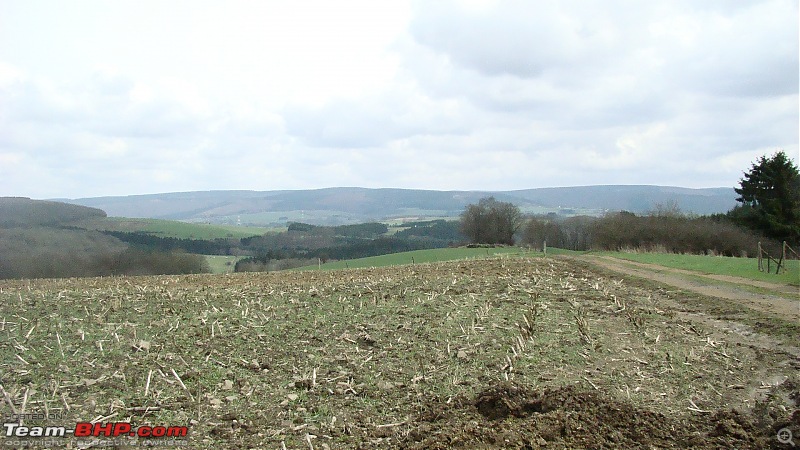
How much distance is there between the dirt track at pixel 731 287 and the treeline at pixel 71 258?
31664 millimetres

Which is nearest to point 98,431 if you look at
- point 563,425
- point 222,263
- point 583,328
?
point 563,425

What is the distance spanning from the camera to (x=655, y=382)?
24.2 feet

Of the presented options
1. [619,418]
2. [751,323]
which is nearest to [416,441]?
[619,418]

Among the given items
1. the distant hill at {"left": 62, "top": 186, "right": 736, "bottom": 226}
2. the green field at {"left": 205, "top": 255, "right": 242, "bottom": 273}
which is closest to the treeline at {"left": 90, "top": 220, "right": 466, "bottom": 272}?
the green field at {"left": 205, "top": 255, "right": 242, "bottom": 273}

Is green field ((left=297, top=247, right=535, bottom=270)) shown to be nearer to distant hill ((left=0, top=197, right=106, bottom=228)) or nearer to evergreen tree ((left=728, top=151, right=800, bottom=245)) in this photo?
evergreen tree ((left=728, top=151, right=800, bottom=245))

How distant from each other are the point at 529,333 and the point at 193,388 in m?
5.09

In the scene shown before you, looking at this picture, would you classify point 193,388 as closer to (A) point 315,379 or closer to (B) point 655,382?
(A) point 315,379

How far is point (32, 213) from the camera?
55.2 m

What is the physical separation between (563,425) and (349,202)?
560ft

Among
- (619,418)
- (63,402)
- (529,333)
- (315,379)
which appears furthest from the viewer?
(529,333)

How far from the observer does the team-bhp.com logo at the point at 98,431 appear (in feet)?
16.1

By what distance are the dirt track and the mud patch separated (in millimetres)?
6827

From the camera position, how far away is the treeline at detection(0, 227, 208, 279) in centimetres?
3688

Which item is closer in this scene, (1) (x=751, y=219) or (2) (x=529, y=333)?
(2) (x=529, y=333)
